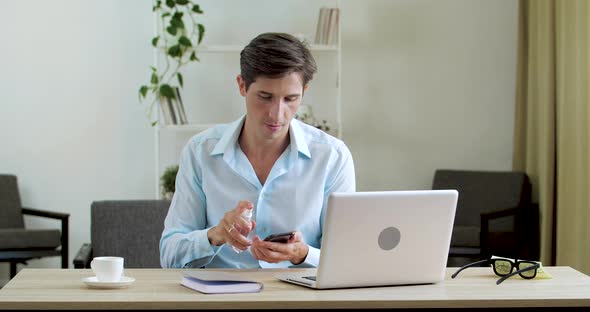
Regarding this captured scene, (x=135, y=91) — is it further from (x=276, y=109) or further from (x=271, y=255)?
(x=271, y=255)

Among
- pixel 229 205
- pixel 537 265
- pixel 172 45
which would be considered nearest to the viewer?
pixel 537 265

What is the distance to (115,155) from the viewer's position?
572cm

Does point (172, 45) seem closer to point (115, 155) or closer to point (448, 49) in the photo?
point (115, 155)

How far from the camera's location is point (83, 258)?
135 inches

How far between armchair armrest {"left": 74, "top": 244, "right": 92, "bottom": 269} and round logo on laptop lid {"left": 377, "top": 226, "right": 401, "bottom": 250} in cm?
152

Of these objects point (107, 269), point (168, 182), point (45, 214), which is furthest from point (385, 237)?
point (45, 214)

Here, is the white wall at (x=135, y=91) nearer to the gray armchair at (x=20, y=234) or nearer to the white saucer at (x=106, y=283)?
the gray armchair at (x=20, y=234)

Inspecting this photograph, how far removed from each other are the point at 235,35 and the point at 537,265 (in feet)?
11.6

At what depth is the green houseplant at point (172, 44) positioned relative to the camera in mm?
5238

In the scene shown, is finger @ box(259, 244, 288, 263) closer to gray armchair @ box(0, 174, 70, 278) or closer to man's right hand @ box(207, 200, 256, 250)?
man's right hand @ box(207, 200, 256, 250)

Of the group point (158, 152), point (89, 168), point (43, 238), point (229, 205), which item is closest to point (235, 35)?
point (158, 152)

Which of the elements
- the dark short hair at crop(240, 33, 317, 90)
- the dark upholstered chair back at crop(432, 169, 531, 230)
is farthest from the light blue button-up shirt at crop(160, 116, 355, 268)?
the dark upholstered chair back at crop(432, 169, 531, 230)

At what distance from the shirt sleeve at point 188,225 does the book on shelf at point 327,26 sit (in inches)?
107

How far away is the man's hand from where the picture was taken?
2.34m
